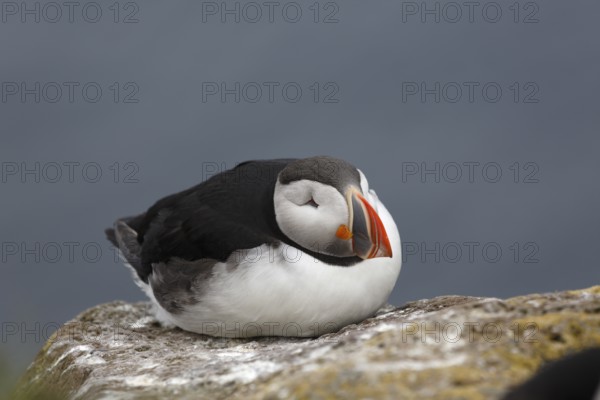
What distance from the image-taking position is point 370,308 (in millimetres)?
7371

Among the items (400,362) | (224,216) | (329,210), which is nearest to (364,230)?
(329,210)

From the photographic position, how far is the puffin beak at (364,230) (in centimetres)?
677

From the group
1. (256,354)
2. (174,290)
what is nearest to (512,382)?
(256,354)

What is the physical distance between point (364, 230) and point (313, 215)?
47cm

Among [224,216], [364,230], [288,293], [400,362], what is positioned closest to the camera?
[400,362]

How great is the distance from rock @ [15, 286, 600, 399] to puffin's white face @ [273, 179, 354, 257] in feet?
2.75

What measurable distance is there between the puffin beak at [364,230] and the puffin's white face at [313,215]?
7 cm

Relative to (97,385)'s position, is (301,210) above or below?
above

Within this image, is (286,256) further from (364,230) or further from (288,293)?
(364,230)

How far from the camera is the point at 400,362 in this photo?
4.26 metres

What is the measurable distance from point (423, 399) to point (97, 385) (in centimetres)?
272

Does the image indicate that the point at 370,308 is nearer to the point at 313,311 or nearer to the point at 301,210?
the point at 313,311

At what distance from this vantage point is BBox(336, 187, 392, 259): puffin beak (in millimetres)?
6773

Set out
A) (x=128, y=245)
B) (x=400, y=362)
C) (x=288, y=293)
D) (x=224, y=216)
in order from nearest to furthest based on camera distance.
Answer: (x=400, y=362), (x=288, y=293), (x=224, y=216), (x=128, y=245)
